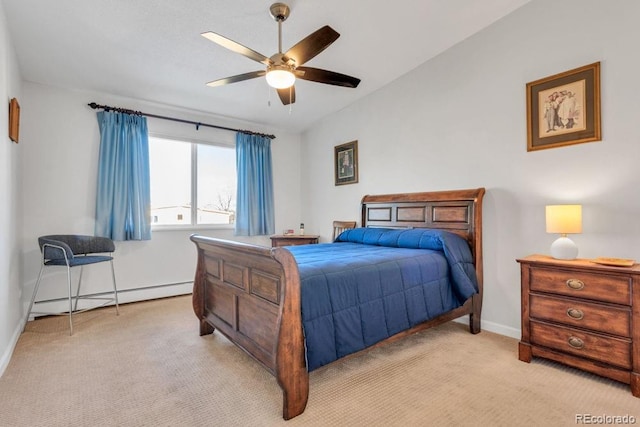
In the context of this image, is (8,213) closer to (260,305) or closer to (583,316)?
(260,305)

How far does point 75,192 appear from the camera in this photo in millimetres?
3613

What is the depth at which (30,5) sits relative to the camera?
7.55ft

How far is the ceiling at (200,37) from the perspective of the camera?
7.86ft

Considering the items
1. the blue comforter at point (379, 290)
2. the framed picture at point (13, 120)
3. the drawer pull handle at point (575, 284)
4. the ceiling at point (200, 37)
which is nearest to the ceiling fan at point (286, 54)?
the ceiling at point (200, 37)

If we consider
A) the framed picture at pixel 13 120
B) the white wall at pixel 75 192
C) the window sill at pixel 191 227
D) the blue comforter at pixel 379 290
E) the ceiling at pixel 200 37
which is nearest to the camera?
the blue comforter at pixel 379 290

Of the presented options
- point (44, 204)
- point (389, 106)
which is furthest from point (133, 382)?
point (389, 106)

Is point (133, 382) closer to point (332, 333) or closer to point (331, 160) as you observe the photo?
point (332, 333)

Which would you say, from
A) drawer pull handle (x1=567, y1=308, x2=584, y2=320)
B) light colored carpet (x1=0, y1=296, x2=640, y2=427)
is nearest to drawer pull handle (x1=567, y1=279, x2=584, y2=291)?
drawer pull handle (x1=567, y1=308, x2=584, y2=320)

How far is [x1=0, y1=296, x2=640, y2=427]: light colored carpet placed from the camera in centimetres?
167

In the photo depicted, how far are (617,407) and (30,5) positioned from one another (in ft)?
15.5

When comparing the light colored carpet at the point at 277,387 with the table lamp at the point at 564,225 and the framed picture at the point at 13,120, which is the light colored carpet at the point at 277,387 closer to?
the table lamp at the point at 564,225

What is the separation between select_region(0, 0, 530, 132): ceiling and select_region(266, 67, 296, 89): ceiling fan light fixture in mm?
544

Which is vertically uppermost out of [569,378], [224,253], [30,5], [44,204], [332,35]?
[30,5]

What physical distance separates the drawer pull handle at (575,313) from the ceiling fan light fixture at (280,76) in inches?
101
